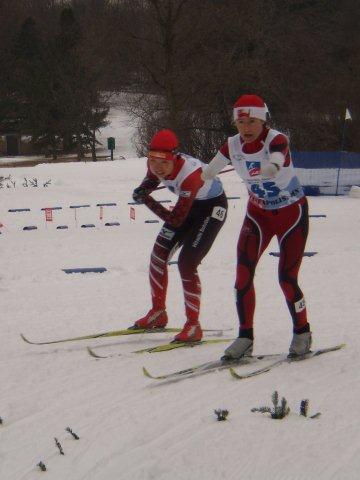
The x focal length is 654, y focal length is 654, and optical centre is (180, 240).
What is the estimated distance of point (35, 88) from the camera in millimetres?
55188

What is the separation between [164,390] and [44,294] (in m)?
4.41

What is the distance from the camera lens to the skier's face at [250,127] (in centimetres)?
479

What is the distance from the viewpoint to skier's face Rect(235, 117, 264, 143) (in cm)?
479

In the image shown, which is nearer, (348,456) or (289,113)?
(348,456)

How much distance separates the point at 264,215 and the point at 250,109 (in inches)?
31.3

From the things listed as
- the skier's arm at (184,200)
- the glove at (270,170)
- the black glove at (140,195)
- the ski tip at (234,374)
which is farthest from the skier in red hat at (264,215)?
the black glove at (140,195)

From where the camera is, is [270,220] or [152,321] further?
[152,321]

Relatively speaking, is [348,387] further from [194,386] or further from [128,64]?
[128,64]

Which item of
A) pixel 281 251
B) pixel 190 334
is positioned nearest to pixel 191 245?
pixel 190 334

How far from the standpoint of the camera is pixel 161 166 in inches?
223

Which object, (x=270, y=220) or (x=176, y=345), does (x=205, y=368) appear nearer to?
(x=176, y=345)

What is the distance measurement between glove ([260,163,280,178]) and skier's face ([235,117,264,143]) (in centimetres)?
39

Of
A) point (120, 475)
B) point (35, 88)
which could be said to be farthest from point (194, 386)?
point (35, 88)

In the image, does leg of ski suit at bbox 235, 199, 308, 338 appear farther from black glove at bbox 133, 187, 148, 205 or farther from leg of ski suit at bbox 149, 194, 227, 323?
black glove at bbox 133, 187, 148, 205
